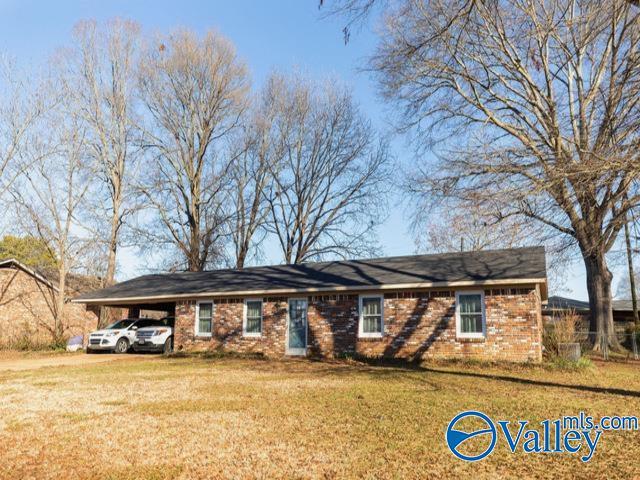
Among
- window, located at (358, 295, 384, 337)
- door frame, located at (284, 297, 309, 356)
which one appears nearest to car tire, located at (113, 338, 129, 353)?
door frame, located at (284, 297, 309, 356)

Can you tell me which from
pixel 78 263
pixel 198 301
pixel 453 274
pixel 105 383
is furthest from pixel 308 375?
pixel 78 263

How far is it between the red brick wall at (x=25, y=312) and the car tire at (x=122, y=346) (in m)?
5.88

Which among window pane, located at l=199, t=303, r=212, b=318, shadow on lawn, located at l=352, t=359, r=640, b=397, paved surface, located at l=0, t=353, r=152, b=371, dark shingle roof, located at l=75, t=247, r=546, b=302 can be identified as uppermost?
dark shingle roof, located at l=75, t=247, r=546, b=302

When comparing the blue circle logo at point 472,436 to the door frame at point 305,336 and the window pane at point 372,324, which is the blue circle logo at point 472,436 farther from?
the door frame at point 305,336

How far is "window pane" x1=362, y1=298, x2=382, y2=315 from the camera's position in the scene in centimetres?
1680

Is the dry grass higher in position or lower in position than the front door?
lower

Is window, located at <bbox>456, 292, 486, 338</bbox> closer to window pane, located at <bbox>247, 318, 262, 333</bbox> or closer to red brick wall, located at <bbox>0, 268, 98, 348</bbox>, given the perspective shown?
window pane, located at <bbox>247, 318, 262, 333</bbox>

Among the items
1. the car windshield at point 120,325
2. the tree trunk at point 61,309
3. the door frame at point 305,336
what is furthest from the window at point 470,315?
the tree trunk at point 61,309

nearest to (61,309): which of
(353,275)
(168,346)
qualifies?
(168,346)

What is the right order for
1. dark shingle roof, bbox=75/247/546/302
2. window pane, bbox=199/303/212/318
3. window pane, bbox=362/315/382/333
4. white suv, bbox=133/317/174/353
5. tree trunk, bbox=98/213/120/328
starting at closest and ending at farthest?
1. dark shingle roof, bbox=75/247/546/302
2. window pane, bbox=362/315/382/333
3. window pane, bbox=199/303/212/318
4. white suv, bbox=133/317/174/353
5. tree trunk, bbox=98/213/120/328

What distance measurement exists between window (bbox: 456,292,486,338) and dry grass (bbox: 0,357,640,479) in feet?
6.43

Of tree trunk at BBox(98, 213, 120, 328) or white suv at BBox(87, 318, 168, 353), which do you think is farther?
tree trunk at BBox(98, 213, 120, 328)

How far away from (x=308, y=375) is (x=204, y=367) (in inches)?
152

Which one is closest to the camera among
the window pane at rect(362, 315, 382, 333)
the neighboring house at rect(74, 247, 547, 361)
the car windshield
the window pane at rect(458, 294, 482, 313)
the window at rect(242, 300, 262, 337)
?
the neighboring house at rect(74, 247, 547, 361)
